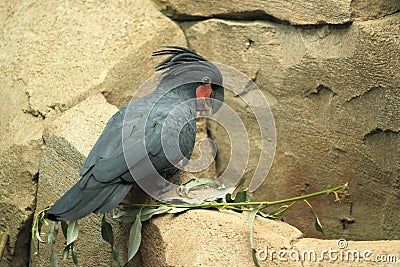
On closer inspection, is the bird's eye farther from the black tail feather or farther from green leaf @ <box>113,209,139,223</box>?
the black tail feather

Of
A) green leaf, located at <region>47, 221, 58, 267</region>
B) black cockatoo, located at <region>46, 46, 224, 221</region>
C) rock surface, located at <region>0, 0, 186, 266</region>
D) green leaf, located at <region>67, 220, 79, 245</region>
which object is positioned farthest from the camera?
rock surface, located at <region>0, 0, 186, 266</region>

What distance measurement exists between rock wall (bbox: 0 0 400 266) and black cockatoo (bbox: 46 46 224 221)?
1.32ft

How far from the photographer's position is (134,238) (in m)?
2.98

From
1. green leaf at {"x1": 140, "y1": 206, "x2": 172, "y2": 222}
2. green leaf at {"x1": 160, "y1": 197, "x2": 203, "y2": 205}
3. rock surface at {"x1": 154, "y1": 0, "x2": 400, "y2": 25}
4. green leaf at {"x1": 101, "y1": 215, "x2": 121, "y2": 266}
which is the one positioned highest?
rock surface at {"x1": 154, "y1": 0, "x2": 400, "y2": 25}

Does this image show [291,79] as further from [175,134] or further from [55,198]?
[55,198]

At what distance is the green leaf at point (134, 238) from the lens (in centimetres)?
295

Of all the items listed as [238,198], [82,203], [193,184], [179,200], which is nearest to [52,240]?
[82,203]

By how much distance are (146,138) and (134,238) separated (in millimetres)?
445

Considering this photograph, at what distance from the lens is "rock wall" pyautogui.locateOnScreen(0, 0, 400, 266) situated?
11.9 feet

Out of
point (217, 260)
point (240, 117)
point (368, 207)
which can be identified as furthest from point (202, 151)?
point (217, 260)

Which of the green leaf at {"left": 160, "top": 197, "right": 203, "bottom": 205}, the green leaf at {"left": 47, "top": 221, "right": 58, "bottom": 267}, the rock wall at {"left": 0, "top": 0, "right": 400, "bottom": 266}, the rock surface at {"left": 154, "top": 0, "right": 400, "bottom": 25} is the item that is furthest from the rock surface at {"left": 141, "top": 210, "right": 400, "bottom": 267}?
the rock surface at {"left": 154, "top": 0, "right": 400, "bottom": 25}

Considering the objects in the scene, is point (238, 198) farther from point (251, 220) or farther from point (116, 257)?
point (116, 257)

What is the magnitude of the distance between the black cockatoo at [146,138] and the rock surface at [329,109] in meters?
0.59

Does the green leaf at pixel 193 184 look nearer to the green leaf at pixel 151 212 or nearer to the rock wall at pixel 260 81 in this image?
the green leaf at pixel 151 212
